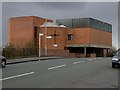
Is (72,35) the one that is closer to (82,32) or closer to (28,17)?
(82,32)

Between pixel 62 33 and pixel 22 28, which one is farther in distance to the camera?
pixel 22 28

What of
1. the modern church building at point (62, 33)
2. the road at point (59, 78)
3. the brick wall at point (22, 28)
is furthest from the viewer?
the brick wall at point (22, 28)

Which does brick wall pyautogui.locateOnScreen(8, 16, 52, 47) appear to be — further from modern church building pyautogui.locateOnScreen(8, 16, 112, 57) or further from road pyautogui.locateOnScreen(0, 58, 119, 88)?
road pyautogui.locateOnScreen(0, 58, 119, 88)

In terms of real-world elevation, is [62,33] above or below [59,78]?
above

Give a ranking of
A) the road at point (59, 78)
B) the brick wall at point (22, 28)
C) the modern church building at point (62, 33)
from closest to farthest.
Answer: the road at point (59, 78) → the modern church building at point (62, 33) → the brick wall at point (22, 28)

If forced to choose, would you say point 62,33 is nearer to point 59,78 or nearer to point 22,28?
point 22,28

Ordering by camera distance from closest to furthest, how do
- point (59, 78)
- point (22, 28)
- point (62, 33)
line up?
point (59, 78)
point (62, 33)
point (22, 28)

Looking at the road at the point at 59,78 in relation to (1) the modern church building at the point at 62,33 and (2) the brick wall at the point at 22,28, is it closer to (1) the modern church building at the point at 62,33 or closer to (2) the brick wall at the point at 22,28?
(1) the modern church building at the point at 62,33

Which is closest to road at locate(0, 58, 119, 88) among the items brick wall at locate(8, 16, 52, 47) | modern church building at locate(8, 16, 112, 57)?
modern church building at locate(8, 16, 112, 57)

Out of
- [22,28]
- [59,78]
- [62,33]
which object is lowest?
[59,78]

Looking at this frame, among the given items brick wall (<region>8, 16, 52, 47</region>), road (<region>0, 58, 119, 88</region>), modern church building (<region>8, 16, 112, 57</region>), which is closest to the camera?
road (<region>0, 58, 119, 88</region>)

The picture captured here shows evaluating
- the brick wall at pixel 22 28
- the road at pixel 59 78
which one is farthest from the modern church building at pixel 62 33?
the road at pixel 59 78

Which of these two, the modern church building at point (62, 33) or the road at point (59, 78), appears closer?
the road at point (59, 78)

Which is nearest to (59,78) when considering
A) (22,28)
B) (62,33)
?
(62,33)
